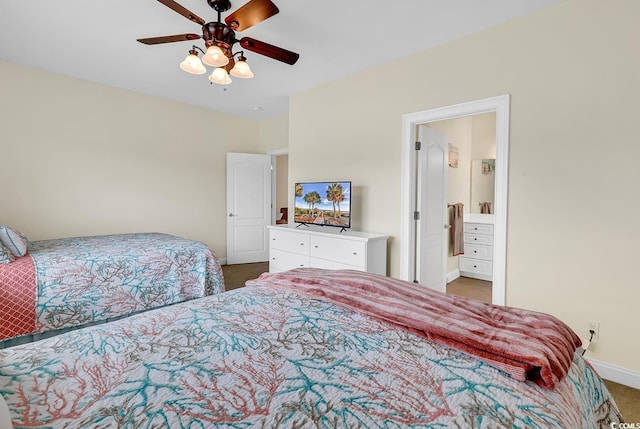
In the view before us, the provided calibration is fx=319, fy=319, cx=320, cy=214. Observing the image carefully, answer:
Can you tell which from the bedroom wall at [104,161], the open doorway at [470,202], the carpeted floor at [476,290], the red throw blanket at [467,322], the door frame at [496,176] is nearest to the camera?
the red throw blanket at [467,322]

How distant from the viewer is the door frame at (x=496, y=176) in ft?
8.45

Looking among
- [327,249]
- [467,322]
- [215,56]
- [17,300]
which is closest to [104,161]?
[17,300]

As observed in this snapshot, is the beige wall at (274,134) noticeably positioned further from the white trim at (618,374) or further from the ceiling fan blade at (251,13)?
the white trim at (618,374)

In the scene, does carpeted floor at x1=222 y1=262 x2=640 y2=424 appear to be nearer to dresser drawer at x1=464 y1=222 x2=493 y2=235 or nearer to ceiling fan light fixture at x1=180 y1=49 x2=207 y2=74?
dresser drawer at x1=464 y1=222 x2=493 y2=235

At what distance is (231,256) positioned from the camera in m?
5.52

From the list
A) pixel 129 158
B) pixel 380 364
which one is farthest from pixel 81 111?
pixel 380 364

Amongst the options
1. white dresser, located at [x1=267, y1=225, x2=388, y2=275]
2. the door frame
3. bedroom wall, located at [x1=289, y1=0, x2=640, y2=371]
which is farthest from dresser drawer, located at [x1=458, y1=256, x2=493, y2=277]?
bedroom wall, located at [x1=289, y1=0, x2=640, y2=371]

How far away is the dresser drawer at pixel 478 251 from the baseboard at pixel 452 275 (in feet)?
0.91

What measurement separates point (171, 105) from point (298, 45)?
2695mm

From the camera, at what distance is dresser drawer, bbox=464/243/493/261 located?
4.42 m

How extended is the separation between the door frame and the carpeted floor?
83 centimetres

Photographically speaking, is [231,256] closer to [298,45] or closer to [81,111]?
[81,111]

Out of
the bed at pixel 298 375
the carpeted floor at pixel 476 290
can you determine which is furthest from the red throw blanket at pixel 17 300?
the carpeted floor at pixel 476 290

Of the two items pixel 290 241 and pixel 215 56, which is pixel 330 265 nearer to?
pixel 290 241
